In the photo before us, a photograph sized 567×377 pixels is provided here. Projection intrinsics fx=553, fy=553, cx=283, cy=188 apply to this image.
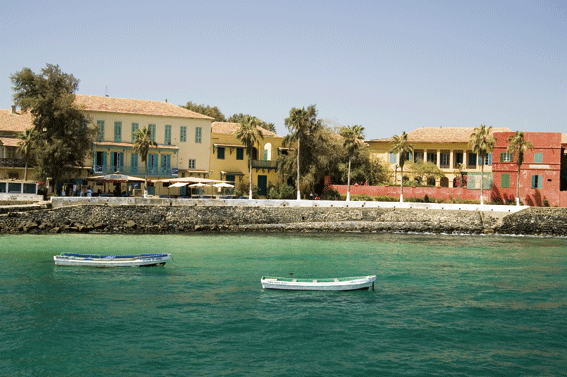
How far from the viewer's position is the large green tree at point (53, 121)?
50531mm

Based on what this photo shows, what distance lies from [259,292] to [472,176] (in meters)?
42.6

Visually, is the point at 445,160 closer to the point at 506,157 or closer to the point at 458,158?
the point at 458,158

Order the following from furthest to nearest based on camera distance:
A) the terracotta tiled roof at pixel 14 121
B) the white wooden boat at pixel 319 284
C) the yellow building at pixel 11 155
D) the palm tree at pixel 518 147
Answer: the terracotta tiled roof at pixel 14 121 < the yellow building at pixel 11 155 < the palm tree at pixel 518 147 < the white wooden boat at pixel 319 284

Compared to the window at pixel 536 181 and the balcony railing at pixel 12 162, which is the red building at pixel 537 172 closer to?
the window at pixel 536 181

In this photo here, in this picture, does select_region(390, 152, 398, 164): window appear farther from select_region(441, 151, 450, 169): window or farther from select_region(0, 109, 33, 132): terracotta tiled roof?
select_region(0, 109, 33, 132): terracotta tiled roof

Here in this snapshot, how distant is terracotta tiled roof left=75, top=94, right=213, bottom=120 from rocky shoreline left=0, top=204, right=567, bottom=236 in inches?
576

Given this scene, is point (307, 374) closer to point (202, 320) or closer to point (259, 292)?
point (202, 320)

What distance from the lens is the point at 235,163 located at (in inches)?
2510

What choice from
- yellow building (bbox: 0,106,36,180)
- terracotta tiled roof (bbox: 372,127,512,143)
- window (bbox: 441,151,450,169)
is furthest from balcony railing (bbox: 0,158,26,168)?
window (bbox: 441,151,450,169)

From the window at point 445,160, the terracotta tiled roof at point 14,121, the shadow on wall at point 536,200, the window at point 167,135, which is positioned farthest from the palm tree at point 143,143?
the shadow on wall at point 536,200

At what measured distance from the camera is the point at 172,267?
97.2 ft

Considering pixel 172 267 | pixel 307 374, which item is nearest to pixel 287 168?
pixel 172 267

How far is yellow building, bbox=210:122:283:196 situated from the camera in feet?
206

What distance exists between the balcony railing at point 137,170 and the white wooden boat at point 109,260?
27909mm
